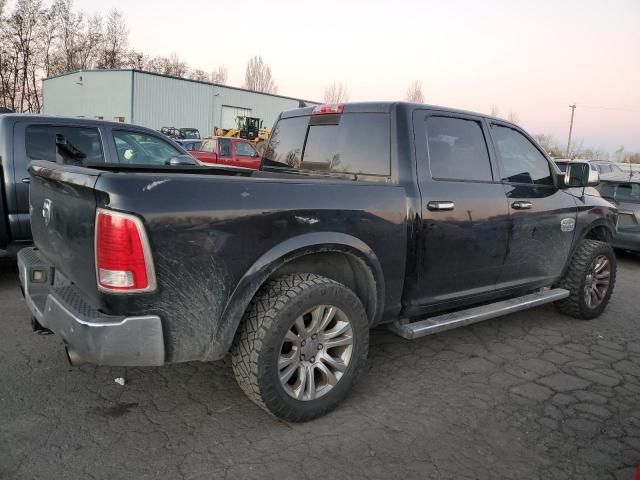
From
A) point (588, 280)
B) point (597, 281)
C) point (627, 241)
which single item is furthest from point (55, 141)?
point (627, 241)

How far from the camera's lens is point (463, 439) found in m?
2.79

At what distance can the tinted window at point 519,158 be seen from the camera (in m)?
4.08

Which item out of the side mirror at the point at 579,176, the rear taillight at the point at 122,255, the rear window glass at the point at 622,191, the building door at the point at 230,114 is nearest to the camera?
the rear taillight at the point at 122,255

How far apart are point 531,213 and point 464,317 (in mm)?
1161

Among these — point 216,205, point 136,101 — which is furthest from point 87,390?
point 136,101

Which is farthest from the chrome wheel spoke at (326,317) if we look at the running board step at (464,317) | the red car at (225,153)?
the red car at (225,153)

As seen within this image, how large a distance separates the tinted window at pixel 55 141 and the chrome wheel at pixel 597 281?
16.2ft

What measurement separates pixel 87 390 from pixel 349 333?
5.52 feet

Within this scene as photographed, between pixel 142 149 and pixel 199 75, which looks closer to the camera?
pixel 142 149

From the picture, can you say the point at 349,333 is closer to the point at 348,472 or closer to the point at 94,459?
the point at 348,472

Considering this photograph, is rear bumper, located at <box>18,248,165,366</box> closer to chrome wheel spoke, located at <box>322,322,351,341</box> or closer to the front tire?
the front tire

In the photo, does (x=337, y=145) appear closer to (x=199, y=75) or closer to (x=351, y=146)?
(x=351, y=146)

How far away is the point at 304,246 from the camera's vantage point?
2.73 m

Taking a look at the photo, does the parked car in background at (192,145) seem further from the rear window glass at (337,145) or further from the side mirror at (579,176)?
the side mirror at (579,176)
